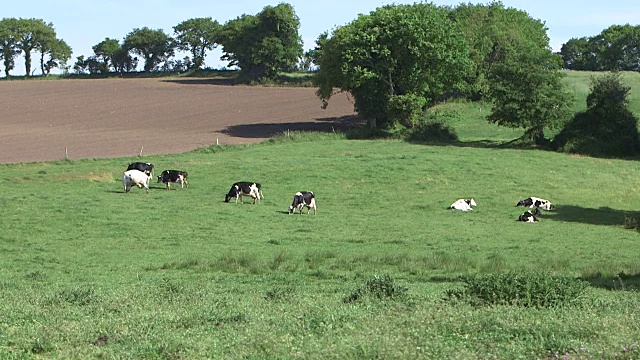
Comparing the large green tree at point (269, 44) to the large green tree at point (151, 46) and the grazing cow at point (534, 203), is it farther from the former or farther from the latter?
the grazing cow at point (534, 203)

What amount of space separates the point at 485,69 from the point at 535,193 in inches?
2017

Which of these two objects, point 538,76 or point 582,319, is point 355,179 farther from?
point 582,319

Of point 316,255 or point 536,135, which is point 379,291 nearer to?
point 316,255

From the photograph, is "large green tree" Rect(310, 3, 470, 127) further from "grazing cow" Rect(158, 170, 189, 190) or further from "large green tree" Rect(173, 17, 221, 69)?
"large green tree" Rect(173, 17, 221, 69)

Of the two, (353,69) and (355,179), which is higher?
(353,69)

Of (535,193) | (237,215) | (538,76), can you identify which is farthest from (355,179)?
(538,76)

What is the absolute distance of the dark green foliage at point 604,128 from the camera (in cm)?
5916

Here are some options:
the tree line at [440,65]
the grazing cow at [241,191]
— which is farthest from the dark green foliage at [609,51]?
the grazing cow at [241,191]

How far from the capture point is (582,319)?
33.9 feet

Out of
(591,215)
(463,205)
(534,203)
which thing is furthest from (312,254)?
(534,203)

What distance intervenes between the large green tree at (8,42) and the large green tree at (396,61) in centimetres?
9598

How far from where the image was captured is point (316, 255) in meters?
22.9

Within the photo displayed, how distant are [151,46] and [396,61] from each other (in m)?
104

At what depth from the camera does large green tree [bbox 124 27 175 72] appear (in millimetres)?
164750
